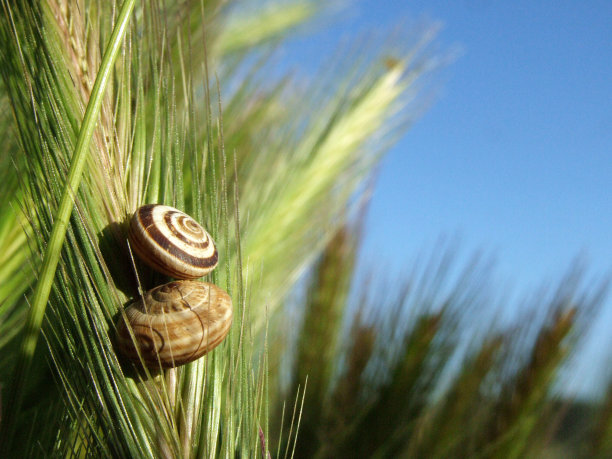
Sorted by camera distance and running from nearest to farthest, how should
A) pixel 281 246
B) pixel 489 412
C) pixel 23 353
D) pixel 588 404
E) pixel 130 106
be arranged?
pixel 23 353 < pixel 130 106 < pixel 281 246 < pixel 489 412 < pixel 588 404

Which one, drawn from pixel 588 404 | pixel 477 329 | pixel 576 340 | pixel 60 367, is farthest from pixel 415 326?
pixel 60 367

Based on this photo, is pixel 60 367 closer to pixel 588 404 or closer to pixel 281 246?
pixel 281 246

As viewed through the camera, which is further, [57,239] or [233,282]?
[233,282]

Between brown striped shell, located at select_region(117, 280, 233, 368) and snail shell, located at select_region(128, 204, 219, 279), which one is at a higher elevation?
snail shell, located at select_region(128, 204, 219, 279)
